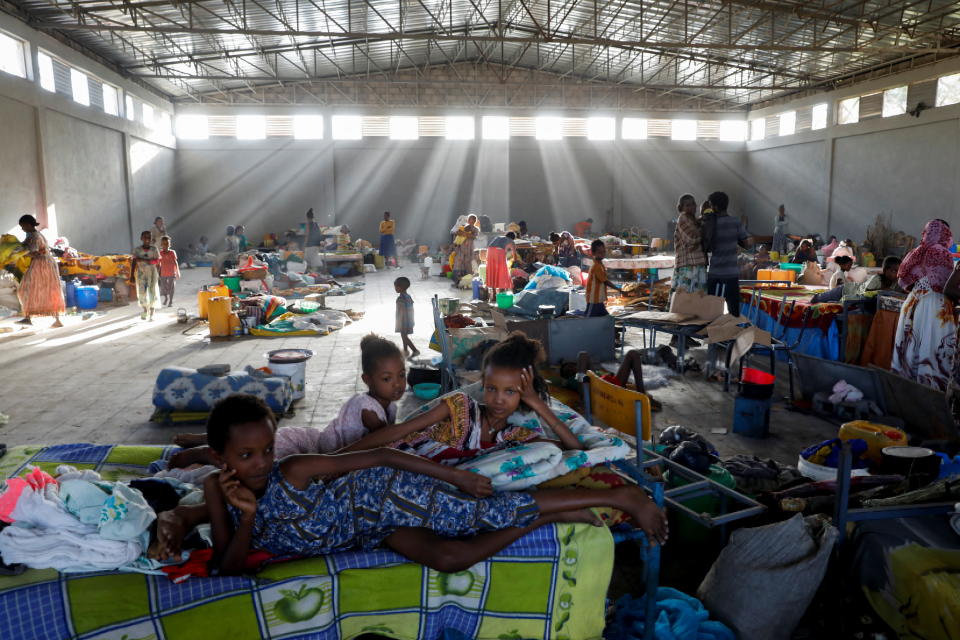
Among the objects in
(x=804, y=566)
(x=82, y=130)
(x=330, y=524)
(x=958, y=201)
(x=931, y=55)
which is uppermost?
(x=931, y=55)

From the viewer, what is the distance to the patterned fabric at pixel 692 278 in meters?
6.96

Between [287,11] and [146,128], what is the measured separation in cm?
704

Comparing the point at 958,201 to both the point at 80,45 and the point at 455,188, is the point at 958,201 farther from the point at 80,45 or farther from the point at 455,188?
the point at 80,45

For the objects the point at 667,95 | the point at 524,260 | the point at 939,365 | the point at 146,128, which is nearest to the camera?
the point at 939,365

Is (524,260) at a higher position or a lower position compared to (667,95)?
lower

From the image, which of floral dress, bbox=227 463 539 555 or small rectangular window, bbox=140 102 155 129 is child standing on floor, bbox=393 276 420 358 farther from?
small rectangular window, bbox=140 102 155 129

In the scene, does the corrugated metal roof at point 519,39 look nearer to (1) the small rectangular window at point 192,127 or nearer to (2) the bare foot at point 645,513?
(1) the small rectangular window at point 192,127

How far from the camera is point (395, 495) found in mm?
2320

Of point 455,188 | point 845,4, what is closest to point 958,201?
point 845,4

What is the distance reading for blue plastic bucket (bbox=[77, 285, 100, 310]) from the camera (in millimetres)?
10977

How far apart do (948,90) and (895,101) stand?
1743mm

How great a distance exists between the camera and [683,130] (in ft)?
75.6

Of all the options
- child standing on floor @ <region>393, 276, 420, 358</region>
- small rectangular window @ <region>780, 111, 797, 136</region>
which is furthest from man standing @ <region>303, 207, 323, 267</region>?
small rectangular window @ <region>780, 111, 797, 136</region>

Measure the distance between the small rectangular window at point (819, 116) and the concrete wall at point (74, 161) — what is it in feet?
62.3
